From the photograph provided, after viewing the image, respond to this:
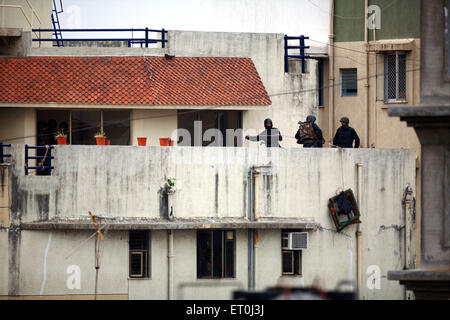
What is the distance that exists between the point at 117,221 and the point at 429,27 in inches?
446

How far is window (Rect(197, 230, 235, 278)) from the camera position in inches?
1196

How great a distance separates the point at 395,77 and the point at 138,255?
12.0 m

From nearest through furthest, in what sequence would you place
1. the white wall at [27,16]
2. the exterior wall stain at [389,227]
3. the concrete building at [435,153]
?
the concrete building at [435,153] < the exterior wall stain at [389,227] < the white wall at [27,16]

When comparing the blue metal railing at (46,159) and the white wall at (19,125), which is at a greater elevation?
the white wall at (19,125)

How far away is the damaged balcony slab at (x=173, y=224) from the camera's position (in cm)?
2919

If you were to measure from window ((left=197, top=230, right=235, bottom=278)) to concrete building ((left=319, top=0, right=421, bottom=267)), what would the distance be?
8.40m

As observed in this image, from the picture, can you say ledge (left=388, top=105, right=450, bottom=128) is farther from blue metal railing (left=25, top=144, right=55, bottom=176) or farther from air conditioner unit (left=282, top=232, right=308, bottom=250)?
blue metal railing (left=25, top=144, right=55, bottom=176)

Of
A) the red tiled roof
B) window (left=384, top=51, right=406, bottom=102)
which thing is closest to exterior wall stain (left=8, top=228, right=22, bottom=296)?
the red tiled roof

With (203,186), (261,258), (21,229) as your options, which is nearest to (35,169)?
(21,229)

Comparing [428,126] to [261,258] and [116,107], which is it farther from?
[116,107]

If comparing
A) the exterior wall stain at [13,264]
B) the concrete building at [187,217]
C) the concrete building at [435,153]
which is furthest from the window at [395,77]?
the concrete building at [435,153]

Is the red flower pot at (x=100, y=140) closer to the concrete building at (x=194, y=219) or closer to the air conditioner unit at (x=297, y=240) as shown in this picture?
the concrete building at (x=194, y=219)

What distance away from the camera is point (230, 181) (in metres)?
30.4
